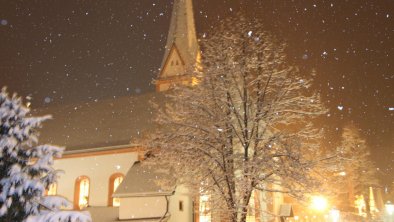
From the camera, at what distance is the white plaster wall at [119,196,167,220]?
23.5 meters

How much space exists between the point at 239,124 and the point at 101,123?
17.1 meters

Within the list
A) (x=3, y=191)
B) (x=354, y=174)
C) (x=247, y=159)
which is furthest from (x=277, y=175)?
(x=354, y=174)

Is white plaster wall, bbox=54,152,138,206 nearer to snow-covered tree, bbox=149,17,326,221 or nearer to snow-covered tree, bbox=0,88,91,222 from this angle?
snow-covered tree, bbox=149,17,326,221

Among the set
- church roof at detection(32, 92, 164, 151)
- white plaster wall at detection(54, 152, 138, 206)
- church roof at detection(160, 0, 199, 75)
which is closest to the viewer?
white plaster wall at detection(54, 152, 138, 206)

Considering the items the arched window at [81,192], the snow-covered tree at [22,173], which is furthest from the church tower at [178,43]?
the snow-covered tree at [22,173]

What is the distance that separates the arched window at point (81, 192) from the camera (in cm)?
2831

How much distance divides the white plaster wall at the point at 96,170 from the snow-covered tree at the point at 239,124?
1064 cm

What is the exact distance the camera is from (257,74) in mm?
17500

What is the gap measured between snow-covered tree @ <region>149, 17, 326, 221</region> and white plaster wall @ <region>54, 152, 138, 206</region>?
1064cm

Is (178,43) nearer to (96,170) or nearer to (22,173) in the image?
(96,170)

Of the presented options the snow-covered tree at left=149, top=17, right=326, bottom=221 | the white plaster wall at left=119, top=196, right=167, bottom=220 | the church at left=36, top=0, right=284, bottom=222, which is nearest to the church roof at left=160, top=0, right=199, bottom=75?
the church at left=36, top=0, right=284, bottom=222

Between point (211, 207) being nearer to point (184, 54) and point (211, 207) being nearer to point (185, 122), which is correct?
point (185, 122)

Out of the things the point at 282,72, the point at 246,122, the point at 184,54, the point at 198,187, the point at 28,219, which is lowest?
the point at 28,219

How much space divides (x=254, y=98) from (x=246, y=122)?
104 cm
